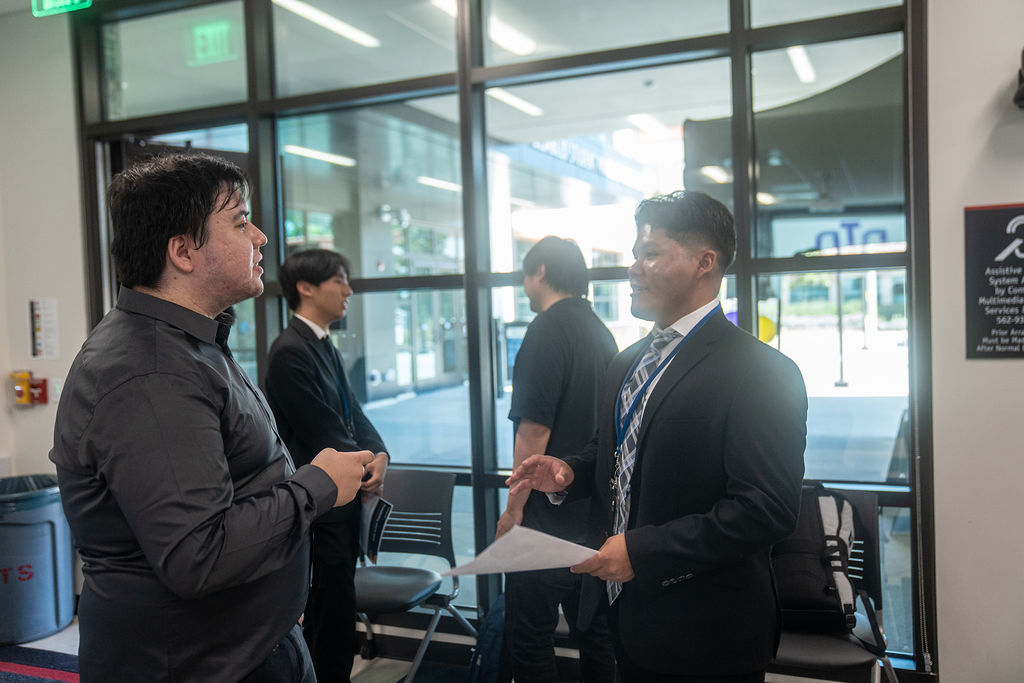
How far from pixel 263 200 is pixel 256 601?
9.02 feet

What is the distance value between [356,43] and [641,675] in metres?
3.23

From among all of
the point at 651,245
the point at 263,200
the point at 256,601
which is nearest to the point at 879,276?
the point at 651,245

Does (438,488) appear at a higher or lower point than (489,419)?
lower

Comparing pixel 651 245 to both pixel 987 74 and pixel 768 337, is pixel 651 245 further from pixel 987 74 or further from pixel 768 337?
pixel 987 74

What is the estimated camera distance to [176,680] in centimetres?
129

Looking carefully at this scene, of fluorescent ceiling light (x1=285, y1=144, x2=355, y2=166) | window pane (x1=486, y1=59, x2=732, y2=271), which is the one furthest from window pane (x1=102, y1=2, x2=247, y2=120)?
window pane (x1=486, y1=59, x2=732, y2=271)

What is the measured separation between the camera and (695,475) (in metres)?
1.50

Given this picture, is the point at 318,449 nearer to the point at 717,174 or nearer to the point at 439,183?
the point at 439,183

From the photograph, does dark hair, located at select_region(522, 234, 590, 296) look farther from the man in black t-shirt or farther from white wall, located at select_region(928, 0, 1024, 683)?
white wall, located at select_region(928, 0, 1024, 683)

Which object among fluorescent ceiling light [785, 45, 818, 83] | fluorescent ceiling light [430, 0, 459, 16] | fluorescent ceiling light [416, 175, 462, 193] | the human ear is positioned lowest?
the human ear

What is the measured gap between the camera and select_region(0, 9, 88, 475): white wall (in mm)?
3969

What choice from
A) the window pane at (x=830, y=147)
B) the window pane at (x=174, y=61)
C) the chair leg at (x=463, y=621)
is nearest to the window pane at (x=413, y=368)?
the chair leg at (x=463, y=621)

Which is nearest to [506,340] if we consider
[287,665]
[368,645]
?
[368,645]

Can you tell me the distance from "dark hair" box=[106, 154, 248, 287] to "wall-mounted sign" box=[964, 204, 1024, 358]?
2481 millimetres
